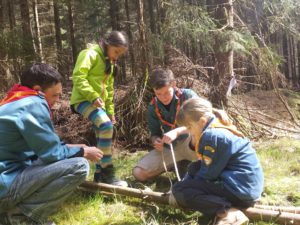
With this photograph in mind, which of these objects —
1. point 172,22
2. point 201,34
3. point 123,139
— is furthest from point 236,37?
point 123,139

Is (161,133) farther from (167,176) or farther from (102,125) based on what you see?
(102,125)

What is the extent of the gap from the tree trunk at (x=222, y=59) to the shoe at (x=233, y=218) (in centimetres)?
351

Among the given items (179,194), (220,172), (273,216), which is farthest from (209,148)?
(273,216)

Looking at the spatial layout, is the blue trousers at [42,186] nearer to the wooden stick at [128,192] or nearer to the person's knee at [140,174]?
the wooden stick at [128,192]

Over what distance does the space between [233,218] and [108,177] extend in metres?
1.59

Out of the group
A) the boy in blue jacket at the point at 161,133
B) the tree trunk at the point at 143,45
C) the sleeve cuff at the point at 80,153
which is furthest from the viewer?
the tree trunk at the point at 143,45

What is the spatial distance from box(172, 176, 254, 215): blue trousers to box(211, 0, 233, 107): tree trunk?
331 cm

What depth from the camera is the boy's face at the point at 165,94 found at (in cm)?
382

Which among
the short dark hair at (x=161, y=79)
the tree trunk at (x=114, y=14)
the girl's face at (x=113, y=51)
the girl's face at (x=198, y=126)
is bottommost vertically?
the girl's face at (x=198, y=126)

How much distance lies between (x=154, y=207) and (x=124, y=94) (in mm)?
3253

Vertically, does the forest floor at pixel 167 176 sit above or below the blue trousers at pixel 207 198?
below

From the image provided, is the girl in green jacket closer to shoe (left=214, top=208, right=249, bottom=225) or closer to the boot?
the boot

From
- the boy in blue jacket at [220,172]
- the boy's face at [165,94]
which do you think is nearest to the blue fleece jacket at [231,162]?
the boy in blue jacket at [220,172]

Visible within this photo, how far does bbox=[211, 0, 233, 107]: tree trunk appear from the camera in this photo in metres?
6.14
